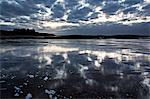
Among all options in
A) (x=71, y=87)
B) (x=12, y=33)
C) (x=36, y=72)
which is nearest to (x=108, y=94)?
(x=71, y=87)

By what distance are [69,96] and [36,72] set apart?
659 cm

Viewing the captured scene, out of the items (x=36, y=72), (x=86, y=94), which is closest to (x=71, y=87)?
(x=86, y=94)

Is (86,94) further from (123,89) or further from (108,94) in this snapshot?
(123,89)

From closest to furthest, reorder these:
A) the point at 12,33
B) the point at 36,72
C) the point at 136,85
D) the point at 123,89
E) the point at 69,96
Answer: the point at 69,96, the point at 123,89, the point at 136,85, the point at 36,72, the point at 12,33

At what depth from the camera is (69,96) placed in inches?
539

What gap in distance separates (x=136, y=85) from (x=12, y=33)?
10003 cm

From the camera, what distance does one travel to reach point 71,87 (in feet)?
51.2

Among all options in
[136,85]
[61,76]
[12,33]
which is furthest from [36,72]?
[12,33]

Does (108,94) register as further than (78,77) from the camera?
No

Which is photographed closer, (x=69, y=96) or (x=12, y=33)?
(x=69, y=96)

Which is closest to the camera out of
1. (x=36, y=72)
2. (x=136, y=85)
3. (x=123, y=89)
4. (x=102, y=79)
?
(x=123, y=89)

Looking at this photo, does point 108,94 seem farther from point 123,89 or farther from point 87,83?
point 87,83

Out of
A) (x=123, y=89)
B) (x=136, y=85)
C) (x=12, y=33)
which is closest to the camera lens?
(x=123, y=89)

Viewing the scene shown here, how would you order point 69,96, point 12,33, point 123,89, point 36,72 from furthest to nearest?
point 12,33
point 36,72
point 123,89
point 69,96
